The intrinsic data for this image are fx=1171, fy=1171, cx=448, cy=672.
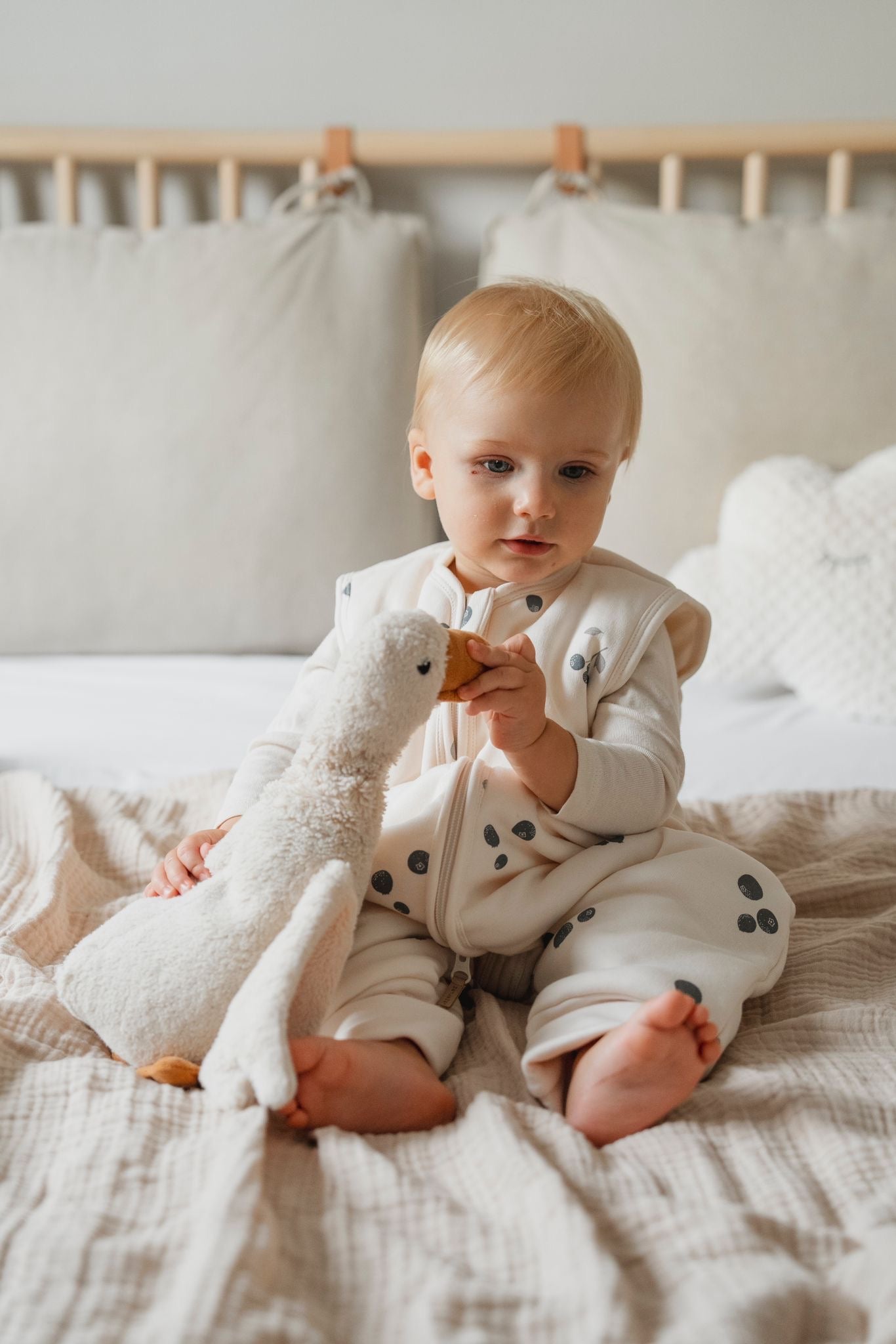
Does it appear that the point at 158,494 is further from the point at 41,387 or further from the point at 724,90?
the point at 724,90

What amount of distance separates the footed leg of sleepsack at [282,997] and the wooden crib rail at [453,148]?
136 centimetres

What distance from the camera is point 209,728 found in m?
1.34

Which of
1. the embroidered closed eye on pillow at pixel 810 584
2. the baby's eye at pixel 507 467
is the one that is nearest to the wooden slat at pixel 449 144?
the embroidered closed eye on pillow at pixel 810 584

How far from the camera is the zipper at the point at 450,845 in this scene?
2.44ft

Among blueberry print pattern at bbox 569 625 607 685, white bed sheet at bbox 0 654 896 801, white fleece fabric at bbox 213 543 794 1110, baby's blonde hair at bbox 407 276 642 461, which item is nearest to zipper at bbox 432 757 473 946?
white fleece fabric at bbox 213 543 794 1110

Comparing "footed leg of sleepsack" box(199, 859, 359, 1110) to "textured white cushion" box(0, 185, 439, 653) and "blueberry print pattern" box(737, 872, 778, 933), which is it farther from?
"textured white cushion" box(0, 185, 439, 653)

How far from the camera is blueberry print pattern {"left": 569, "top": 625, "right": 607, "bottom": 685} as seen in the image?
2.73 feet

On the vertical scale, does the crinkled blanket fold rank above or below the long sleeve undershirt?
below

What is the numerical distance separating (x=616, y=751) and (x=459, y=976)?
0.18 metres

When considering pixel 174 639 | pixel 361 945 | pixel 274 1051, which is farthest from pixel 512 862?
pixel 174 639

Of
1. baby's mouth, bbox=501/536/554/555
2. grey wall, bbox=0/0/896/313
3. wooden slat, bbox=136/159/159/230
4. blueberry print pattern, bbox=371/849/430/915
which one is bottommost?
blueberry print pattern, bbox=371/849/430/915

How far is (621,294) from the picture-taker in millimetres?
1598

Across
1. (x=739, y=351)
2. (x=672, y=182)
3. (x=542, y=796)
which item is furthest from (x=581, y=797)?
(x=672, y=182)

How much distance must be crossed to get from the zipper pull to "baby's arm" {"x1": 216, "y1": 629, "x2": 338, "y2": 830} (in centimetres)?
19
